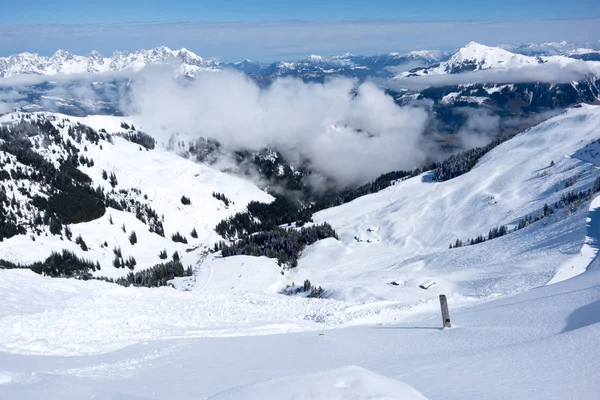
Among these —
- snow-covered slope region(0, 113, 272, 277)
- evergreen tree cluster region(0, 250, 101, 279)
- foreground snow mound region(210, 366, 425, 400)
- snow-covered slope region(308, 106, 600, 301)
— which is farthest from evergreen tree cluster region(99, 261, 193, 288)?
foreground snow mound region(210, 366, 425, 400)

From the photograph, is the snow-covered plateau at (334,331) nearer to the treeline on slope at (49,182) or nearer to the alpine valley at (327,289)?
the alpine valley at (327,289)

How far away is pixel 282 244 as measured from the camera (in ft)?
318

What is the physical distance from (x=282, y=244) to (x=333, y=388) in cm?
9031

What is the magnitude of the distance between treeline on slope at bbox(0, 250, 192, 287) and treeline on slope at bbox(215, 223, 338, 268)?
1449cm

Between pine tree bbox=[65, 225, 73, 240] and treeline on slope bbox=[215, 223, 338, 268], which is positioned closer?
treeline on slope bbox=[215, 223, 338, 268]

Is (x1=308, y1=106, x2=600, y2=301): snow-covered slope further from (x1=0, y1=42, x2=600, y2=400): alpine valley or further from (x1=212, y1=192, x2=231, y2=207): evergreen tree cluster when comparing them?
(x1=212, y1=192, x2=231, y2=207): evergreen tree cluster

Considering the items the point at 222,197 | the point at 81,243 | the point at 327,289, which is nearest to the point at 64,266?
the point at 81,243

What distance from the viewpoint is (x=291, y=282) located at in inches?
2694

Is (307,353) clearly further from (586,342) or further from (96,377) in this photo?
(586,342)

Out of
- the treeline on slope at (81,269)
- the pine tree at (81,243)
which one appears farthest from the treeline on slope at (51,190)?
the treeline on slope at (81,269)

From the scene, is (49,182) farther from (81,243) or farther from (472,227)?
(472,227)

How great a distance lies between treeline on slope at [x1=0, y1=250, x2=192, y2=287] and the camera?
80812 millimetres

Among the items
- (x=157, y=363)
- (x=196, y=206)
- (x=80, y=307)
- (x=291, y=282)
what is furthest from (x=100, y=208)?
(x=157, y=363)

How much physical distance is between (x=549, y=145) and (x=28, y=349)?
141445 mm
